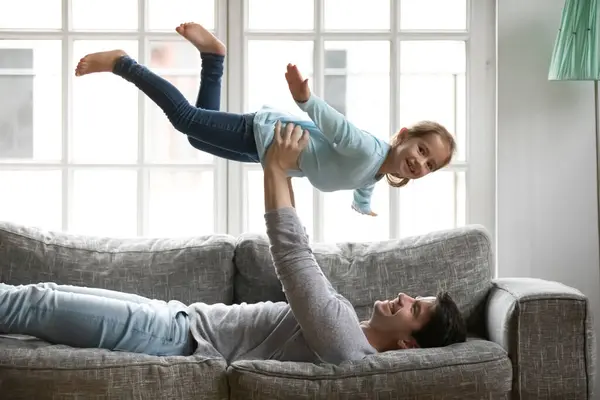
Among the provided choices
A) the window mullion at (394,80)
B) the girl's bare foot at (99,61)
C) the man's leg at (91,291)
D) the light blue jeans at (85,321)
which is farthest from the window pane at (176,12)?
the light blue jeans at (85,321)

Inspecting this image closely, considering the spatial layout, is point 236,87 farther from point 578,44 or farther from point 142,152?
point 578,44

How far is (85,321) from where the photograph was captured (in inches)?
105

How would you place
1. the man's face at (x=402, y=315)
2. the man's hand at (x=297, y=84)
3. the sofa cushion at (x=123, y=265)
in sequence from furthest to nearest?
the sofa cushion at (x=123, y=265) → the man's face at (x=402, y=315) → the man's hand at (x=297, y=84)

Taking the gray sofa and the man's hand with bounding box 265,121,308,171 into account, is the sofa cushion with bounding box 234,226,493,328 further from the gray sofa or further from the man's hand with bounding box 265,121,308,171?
the man's hand with bounding box 265,121,308,171

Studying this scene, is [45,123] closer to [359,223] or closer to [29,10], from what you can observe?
[29,10]

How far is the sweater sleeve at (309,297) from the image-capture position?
247 centimetres

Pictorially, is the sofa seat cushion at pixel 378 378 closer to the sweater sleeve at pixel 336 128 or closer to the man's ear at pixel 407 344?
the man's ear at pixel 407 344

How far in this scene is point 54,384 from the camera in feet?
8.21

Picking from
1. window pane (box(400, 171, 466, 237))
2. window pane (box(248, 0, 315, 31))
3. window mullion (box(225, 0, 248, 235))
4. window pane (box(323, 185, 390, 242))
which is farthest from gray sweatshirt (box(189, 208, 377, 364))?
window pane (box(248, 0, 315, 31))

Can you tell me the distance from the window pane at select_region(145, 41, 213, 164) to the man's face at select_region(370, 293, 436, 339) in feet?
4.76

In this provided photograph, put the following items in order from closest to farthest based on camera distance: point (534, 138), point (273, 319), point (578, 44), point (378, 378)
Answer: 1. point (378, 378)
2. point (273, 319)
3. point (578, 44)
4. point (534, 138)

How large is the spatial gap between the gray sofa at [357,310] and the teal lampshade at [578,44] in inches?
28.1

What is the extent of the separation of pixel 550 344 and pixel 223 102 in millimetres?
1743

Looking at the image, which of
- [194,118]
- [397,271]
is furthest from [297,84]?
[397,271]
